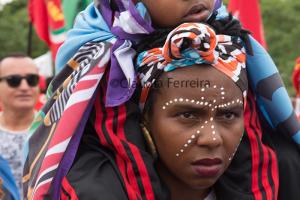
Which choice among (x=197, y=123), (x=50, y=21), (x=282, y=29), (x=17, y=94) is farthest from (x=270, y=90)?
(x=282, y=29)

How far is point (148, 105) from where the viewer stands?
225cm

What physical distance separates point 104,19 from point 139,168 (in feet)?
1.80

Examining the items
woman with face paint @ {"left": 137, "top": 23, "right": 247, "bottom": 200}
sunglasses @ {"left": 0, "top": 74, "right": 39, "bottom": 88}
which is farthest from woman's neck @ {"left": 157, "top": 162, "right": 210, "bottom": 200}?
sunglasses @ {"left": 0, "top": 74, "right": 39, "bottom": 88}

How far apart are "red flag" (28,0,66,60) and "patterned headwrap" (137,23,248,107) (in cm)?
444

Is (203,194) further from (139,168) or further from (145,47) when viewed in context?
(145,47)

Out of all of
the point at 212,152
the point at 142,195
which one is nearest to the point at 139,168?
the point at 142,195

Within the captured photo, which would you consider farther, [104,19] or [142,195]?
[104,19]

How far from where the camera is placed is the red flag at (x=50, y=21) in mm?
6980

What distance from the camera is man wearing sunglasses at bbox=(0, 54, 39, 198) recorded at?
557cm

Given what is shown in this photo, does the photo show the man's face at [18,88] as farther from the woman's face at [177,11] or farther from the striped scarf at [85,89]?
the woman's face at [177,11]

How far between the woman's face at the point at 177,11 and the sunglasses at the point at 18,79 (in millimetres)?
3784

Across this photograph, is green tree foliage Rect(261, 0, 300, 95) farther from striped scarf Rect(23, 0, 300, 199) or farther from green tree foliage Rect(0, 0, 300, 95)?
striped scarf Rect(23, 0, 300, 199)

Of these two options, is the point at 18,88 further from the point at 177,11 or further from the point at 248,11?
the point at 177,11

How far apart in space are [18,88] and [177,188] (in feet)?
12.2
